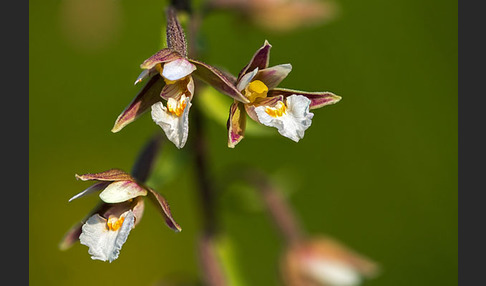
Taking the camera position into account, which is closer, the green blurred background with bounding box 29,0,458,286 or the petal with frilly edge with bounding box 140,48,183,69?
the petal with frilly edge with bounding box 140,48,183,69

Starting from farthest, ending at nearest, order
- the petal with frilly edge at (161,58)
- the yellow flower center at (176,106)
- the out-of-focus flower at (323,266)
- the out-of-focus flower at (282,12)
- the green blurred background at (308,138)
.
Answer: the green blurred background at (308,138), the out-of-focus flower at (323,266), the out-of-focus flower at (282,12), the yellow flower center at (176,106), the petal with frilly edge at (161,58)

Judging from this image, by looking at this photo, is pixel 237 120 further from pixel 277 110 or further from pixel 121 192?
pixel 121 192

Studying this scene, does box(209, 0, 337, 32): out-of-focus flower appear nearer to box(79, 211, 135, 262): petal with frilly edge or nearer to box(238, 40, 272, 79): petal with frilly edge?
box(238, 40, 272, 79): petal with frilly edge

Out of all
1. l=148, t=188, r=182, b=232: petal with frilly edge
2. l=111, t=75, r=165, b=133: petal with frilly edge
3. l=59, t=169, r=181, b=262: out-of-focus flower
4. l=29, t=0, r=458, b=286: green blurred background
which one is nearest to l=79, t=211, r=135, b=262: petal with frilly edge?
l=59, t=169, r=181, b=262: out-of-focus flower

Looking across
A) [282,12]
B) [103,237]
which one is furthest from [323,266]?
[103,237]

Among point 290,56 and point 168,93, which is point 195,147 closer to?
point 168,93

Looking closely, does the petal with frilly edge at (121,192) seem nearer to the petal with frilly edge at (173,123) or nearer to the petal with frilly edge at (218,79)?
the petal with frilly edge at (173,123)

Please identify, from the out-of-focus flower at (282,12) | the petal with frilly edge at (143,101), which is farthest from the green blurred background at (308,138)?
the petal with frilly edge at (143,101)
